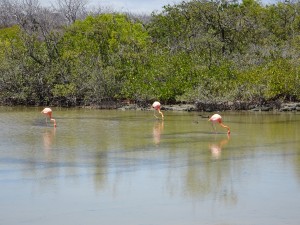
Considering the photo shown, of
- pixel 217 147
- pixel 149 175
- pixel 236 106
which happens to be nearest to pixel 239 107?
pixel 236 106

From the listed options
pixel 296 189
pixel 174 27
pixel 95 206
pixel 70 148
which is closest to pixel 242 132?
pixel 70 148

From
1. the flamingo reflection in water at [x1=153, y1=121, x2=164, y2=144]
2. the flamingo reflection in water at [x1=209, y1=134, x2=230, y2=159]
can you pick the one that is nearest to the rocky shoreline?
the flamingo reflection in water at [x1=153, y1=121, x2=164, y2=144]

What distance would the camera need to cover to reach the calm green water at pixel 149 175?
656 centimetres

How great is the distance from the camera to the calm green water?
656 cm

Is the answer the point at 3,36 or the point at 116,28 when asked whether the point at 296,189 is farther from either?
the point at 3,36

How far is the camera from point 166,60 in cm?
2378

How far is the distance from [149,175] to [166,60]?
50.1 ft

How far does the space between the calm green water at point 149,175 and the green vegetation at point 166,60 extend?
6.62 metres

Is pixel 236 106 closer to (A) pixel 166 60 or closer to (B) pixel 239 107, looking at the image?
(B) pixel 239 107

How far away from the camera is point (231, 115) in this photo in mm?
19484

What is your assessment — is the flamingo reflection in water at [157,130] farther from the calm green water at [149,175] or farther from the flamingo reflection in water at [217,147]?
the flamingo reflection in water at [217,147]

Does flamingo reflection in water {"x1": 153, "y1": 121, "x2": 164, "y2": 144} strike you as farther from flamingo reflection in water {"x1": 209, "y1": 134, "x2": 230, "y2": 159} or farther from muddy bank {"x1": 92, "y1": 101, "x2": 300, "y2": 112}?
muddy bank {"x1": 92, "y1": 101, "x2": 300, "y2": 112}

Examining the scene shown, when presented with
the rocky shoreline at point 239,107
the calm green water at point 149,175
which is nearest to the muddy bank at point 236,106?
the rocky shoreline at point 239,107

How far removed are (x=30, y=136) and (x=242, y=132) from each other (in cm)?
533
